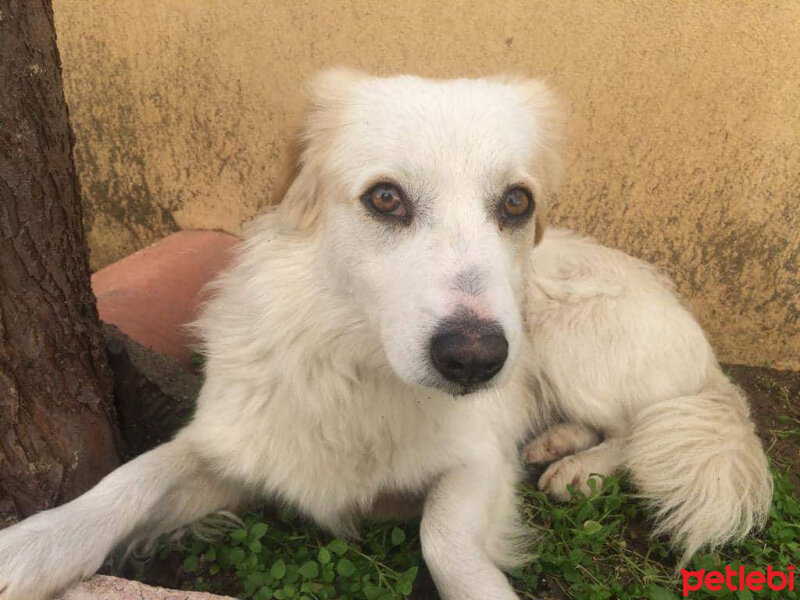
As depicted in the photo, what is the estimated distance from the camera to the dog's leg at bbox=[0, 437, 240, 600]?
1.67 m

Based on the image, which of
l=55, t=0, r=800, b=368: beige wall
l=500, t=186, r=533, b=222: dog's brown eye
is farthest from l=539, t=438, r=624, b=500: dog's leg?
l=55, t=0, r=800, b=368: beige wall

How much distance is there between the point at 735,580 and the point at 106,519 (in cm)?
200

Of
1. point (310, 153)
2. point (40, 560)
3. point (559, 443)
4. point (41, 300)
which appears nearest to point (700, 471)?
point (559, 443)

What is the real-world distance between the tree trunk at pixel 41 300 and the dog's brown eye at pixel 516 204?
127 centimetres

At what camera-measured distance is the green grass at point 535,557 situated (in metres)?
2.02

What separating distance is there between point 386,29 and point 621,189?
56.4 inches

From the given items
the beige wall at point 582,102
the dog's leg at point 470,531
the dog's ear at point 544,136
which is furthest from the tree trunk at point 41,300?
the dog's ear at point 544,136

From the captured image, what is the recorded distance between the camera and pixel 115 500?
1897 millimetres

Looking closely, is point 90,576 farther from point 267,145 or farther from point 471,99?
point 267,145

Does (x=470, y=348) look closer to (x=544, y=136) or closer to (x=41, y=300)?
(x=544, y=136)

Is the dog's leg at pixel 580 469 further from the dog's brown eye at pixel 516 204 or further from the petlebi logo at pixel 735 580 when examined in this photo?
the dog's brown eye at pixel 516 204

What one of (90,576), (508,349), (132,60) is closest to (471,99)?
(508,349)

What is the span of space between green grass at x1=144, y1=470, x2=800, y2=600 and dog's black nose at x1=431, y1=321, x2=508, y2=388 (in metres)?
0.78

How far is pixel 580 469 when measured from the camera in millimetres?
2580
